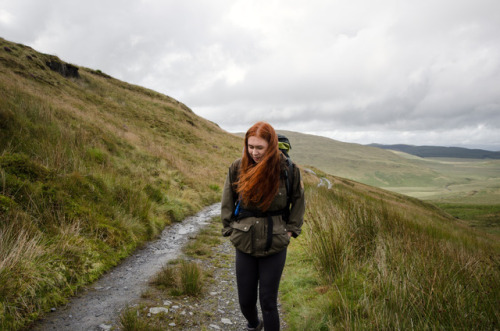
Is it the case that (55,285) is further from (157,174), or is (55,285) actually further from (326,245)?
(157,174)

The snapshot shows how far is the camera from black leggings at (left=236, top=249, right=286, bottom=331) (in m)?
2.68

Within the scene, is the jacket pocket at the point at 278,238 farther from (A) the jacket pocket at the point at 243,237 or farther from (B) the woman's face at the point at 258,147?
(B) the woman's face at the point at 258,147

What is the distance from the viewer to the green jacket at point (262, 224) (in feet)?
8.66

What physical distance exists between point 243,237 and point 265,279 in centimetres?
49

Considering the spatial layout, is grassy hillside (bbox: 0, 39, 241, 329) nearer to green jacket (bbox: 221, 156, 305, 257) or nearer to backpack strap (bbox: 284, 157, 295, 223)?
green jacket (bbox: 221, 156, 305, 257)

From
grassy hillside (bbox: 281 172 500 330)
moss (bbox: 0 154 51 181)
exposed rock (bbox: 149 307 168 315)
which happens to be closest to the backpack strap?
grassy hillside (bbox: 281 172 500 330)

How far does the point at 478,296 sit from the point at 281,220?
227 centimetres

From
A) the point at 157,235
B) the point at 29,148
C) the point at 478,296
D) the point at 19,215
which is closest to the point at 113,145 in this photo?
the point at 29,148

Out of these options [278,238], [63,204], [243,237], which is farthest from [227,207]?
[63,204]

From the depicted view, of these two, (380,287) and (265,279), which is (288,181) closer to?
(265,279)

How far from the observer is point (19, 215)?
4.05m

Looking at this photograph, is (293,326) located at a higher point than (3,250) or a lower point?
lower

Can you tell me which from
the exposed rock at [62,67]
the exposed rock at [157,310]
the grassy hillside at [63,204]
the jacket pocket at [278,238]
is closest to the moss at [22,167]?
the grassy hillside at [63,204]

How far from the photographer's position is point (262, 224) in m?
2.66
